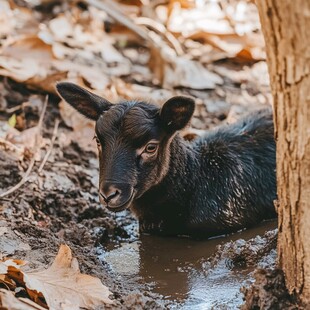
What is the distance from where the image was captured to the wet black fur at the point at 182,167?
7305 millimetres

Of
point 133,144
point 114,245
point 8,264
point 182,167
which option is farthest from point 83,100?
point 8,264

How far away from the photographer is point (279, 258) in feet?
17.7

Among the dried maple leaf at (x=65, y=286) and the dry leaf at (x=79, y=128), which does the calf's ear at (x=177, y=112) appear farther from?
the dry leaf at (x=79, y=128)

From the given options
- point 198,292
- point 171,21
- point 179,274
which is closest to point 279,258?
point 198,292

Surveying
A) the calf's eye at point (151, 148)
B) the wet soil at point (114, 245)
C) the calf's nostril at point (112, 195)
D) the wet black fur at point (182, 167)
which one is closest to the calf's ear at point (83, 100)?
the wet black fur at point (182, 167)

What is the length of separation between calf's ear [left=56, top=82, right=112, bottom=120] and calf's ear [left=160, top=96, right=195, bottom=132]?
71 cm

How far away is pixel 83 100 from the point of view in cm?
796

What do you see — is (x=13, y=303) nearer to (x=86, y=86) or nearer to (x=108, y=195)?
(x=108, y=195)

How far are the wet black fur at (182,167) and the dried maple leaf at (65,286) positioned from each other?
3.92 feet

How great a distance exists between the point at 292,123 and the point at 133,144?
9.01 feet

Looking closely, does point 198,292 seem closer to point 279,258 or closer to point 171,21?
point 279,258

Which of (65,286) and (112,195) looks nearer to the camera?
(65,286)

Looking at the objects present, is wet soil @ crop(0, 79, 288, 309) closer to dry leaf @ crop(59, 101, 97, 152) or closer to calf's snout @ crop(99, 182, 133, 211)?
dry leaf @ crop(59, 101, 97, 152)

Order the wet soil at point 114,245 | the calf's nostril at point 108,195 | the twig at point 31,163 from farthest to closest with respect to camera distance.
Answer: the twig at point 31,163 < the calf's nostril at point 108,195 < the wet soil at point 114,245
